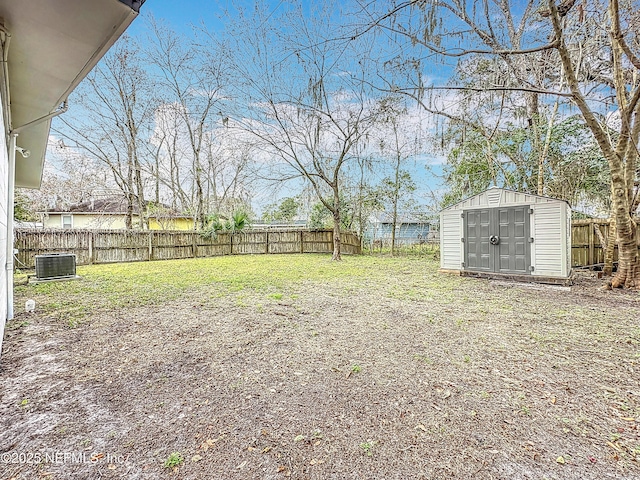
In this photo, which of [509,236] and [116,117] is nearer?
[509,236]

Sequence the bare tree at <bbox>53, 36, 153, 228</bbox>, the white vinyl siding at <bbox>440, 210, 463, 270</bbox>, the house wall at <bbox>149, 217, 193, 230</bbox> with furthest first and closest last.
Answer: the house wall at <bbox>149, 217, 193, 230</bbox>, the bare tree at <bbox>53, 36, 153, 228</bbox>, the white vinyl siding at <bbox>440, 210, 463, 270</bbox>

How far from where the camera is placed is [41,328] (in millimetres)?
3354

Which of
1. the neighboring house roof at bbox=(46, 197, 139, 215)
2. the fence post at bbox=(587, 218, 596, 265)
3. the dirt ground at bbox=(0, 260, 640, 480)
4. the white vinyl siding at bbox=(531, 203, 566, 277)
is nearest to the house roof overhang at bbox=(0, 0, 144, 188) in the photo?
the dirt ground at bbox=(0, 260, 640, 480)

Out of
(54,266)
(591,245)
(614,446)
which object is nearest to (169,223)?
(54,266)

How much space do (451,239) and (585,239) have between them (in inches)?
168

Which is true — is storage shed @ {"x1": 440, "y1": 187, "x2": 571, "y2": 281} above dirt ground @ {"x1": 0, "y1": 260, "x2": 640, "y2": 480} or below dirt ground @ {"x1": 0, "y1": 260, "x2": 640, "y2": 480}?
above

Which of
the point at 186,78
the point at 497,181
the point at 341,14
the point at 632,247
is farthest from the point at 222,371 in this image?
the point at 186,78

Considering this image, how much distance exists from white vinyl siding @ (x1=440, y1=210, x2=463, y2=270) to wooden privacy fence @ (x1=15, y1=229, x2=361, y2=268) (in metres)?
7.20

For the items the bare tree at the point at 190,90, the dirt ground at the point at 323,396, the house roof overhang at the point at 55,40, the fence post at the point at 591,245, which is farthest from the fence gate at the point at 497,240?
the bare tree at the point at 190,90

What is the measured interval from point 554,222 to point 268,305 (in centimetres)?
583

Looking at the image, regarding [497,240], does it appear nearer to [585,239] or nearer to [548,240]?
[548,240]

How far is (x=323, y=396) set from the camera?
6.50ft

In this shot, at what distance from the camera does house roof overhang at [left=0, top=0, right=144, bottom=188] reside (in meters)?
1.68

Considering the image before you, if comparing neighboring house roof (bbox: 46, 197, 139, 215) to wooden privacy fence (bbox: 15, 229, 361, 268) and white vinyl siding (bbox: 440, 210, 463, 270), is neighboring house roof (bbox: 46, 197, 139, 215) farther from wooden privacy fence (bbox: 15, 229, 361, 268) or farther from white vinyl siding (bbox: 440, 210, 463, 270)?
white vinyl siding (bbox: 440, 210, 463, 270)
